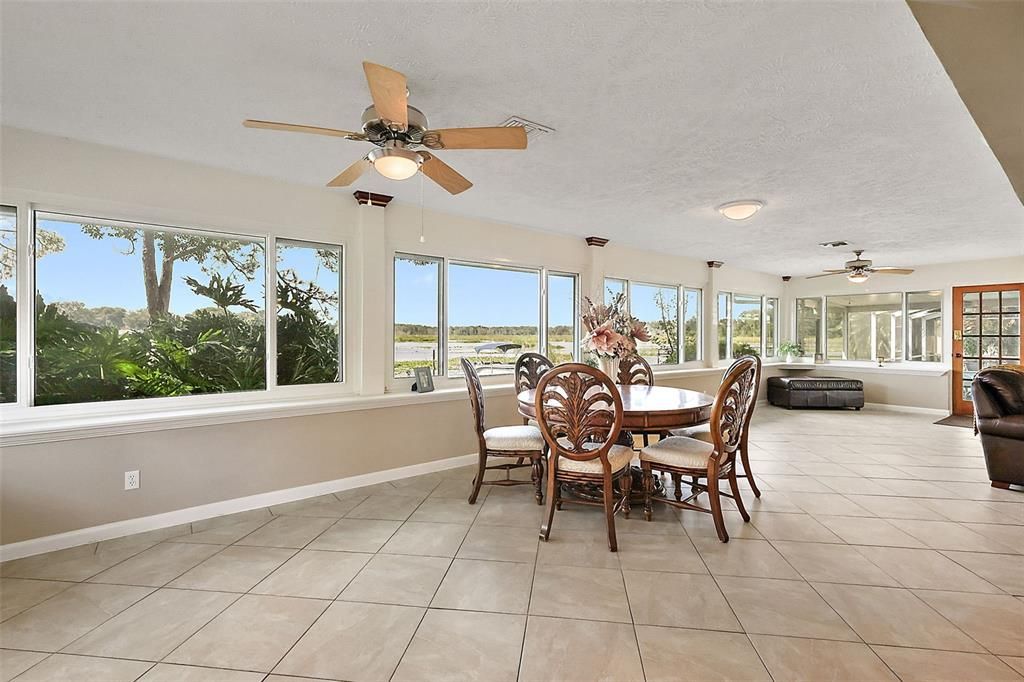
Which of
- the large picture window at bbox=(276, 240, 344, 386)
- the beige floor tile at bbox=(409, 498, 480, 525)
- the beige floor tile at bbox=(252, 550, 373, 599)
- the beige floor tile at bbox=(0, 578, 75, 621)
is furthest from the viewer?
the large picture window at bbox=(276, 240, 344, 386)

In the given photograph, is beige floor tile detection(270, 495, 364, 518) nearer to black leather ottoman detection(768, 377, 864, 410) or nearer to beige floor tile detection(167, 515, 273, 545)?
beige floor tile detection(167, 515, 273, 545)

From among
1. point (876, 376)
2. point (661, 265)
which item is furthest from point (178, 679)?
point (876, 376)

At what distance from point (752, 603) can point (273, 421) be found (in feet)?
10.4

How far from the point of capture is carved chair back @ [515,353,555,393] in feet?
13.7

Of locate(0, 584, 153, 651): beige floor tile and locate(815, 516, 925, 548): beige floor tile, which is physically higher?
locate(815, 516, 925, 548): beige floor tile

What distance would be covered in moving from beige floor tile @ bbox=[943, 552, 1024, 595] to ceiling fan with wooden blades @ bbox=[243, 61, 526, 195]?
3120 mm

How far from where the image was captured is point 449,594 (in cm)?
219

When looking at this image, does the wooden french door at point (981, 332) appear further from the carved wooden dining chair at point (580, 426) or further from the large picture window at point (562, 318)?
the carved wooden dining chair at point (580, 426)

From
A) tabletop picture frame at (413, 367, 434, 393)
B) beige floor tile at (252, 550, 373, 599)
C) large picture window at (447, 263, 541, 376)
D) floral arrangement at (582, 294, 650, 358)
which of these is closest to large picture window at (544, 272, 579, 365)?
large picture window at (447, 263, 541, 376)

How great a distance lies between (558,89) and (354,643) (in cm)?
253

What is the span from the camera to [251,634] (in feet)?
6.25

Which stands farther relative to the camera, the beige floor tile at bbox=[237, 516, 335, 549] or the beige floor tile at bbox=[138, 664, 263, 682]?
the beige floor tile at bbox=[237, 516, 335, 549]

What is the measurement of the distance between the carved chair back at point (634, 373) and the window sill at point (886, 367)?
5380 mm

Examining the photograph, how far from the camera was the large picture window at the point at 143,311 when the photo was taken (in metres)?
2.82
